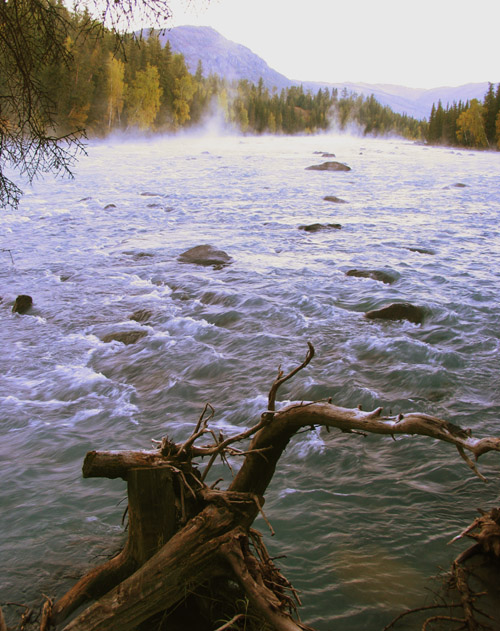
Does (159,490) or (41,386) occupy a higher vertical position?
(159,490)

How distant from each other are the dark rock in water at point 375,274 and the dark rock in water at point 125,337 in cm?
558

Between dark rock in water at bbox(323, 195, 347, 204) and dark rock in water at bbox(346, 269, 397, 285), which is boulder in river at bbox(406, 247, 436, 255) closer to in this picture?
dark rock in water at bbox(346, 269, 397, 285)

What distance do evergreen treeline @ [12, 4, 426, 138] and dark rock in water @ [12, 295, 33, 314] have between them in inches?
168

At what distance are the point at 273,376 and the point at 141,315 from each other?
347 centimetres

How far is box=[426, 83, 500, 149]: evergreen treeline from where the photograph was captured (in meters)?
83.2

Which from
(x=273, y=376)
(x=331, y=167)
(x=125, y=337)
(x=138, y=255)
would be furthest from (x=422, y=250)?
(x=331, y=167)

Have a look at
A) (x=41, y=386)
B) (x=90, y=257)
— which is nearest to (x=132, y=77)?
(x=90, y=257)

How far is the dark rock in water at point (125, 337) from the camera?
27.8ft

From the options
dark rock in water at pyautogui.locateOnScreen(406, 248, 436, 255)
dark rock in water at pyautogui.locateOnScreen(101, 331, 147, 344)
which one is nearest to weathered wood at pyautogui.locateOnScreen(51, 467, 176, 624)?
dark rock in water at pyautogui.locateOnScreen(101, 331, 147, 344)

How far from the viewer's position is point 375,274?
12023mm

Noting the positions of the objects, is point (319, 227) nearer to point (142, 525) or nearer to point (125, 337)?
point (125, 337)

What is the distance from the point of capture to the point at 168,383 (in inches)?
279

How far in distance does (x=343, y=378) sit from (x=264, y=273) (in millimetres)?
5874

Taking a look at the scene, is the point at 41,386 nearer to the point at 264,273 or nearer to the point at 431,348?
the point at 431,348
